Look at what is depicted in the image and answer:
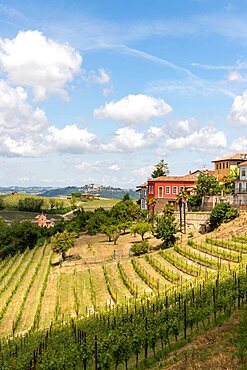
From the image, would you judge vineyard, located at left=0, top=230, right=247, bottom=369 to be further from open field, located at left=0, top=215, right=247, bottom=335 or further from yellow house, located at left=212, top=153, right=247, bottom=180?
yellow house, located at left=212, top=153, right=247, bottom=180

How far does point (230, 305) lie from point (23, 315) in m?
19.6

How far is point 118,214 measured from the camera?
231 ft

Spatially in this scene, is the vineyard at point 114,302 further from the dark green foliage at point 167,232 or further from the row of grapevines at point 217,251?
the dark green foliage at point 167,232

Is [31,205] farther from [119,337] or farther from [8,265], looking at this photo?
[119,337]

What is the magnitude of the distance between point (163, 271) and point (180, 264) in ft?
6.79

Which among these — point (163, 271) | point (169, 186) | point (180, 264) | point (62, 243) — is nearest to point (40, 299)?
point (163, 271)

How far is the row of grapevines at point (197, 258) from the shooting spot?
3672 centimetres

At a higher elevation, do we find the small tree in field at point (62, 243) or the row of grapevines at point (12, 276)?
the small tree in field at point (62, 243)

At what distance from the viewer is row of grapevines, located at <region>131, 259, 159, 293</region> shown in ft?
113

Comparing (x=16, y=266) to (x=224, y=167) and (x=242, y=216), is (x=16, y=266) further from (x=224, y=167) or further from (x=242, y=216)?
(x=224, y=167)

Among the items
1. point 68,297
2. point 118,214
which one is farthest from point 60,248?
point 118,214

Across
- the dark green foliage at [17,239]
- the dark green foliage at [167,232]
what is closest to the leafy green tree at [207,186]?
the dark green foliage at [167,232]

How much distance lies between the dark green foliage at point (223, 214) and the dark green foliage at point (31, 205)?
92113mm

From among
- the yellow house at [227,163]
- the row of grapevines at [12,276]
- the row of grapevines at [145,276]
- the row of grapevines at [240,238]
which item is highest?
the yellow house at [227,163]
